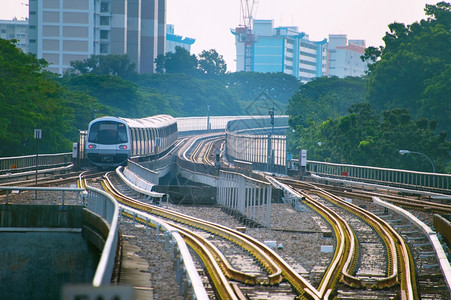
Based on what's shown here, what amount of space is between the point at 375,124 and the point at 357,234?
38.8 meters

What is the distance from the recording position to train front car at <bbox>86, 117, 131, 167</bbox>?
4122 cm

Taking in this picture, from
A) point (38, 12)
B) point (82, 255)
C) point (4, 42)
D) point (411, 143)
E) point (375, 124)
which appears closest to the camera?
point (82, 255)

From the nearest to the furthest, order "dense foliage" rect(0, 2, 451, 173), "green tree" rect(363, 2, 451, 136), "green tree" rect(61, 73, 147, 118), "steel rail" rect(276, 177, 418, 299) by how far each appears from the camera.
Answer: "steel rail" rect(276, 177, 418, 299)
"dense foliage" rect(0, 2, 451, 173)
"green tree" rect(363, 2, 451, 136)
"green tree" rect(61, 73, 147, 118)

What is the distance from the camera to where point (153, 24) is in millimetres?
141125

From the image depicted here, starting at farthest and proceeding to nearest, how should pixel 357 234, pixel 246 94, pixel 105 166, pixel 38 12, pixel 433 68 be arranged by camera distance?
pixel 246 94 → pixel 38 12 → pixel 433 68 → pixel 105 166 → pixel 357 234

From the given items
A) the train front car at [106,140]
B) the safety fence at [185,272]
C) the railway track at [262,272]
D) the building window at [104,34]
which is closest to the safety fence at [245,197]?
the railway track at [262,272]

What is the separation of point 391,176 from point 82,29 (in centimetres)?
9156

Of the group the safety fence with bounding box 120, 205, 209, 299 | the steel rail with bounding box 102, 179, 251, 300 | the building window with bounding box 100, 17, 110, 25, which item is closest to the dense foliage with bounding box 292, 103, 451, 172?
the steel rail with bounding box 102, 179, 251, 300

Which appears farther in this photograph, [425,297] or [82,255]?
[82,255]

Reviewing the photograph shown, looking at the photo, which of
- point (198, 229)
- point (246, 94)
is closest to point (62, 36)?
point (246, 94)

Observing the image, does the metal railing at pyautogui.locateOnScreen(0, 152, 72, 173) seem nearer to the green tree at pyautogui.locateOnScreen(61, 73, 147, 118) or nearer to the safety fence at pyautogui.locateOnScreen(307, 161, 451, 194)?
the safety fence at pyautogui.locateOnScreen(307, 161, 451, 194)

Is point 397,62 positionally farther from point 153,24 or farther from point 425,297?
point 153,24

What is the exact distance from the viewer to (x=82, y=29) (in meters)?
121

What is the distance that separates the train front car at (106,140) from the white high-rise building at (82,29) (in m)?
80.4
